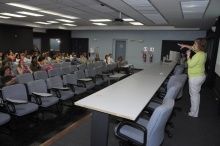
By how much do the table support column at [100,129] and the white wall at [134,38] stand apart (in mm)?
10067

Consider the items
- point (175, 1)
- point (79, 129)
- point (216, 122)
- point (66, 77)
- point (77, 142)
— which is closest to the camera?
point (77, 142)

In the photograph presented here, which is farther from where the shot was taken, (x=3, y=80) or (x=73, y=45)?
(x=73, y=45)

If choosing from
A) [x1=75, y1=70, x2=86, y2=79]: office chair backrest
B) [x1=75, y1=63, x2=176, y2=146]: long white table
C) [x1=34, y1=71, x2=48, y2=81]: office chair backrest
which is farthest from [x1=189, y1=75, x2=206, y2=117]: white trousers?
[x1=34, y1=71, x2=48, y2=81]: office chair backrest

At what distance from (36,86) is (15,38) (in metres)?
9.12

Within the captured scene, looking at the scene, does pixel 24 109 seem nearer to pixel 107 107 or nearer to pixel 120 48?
pixel 107 107

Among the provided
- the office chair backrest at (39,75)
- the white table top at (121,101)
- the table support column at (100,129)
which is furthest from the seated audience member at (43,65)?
the table support column at (100,129)

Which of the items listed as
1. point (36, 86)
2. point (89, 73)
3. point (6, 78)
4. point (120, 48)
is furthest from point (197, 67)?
point (120, 48)

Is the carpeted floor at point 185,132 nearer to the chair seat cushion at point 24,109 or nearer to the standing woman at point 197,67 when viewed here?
the standing woman at point 197,67

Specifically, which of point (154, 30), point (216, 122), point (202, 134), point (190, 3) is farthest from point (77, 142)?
point (154, 30)

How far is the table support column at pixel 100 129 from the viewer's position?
2250 mm

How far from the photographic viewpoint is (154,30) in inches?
448

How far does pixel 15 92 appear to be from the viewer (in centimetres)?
321

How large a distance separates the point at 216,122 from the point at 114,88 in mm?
2507

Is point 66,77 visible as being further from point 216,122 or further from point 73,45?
point 73,45
